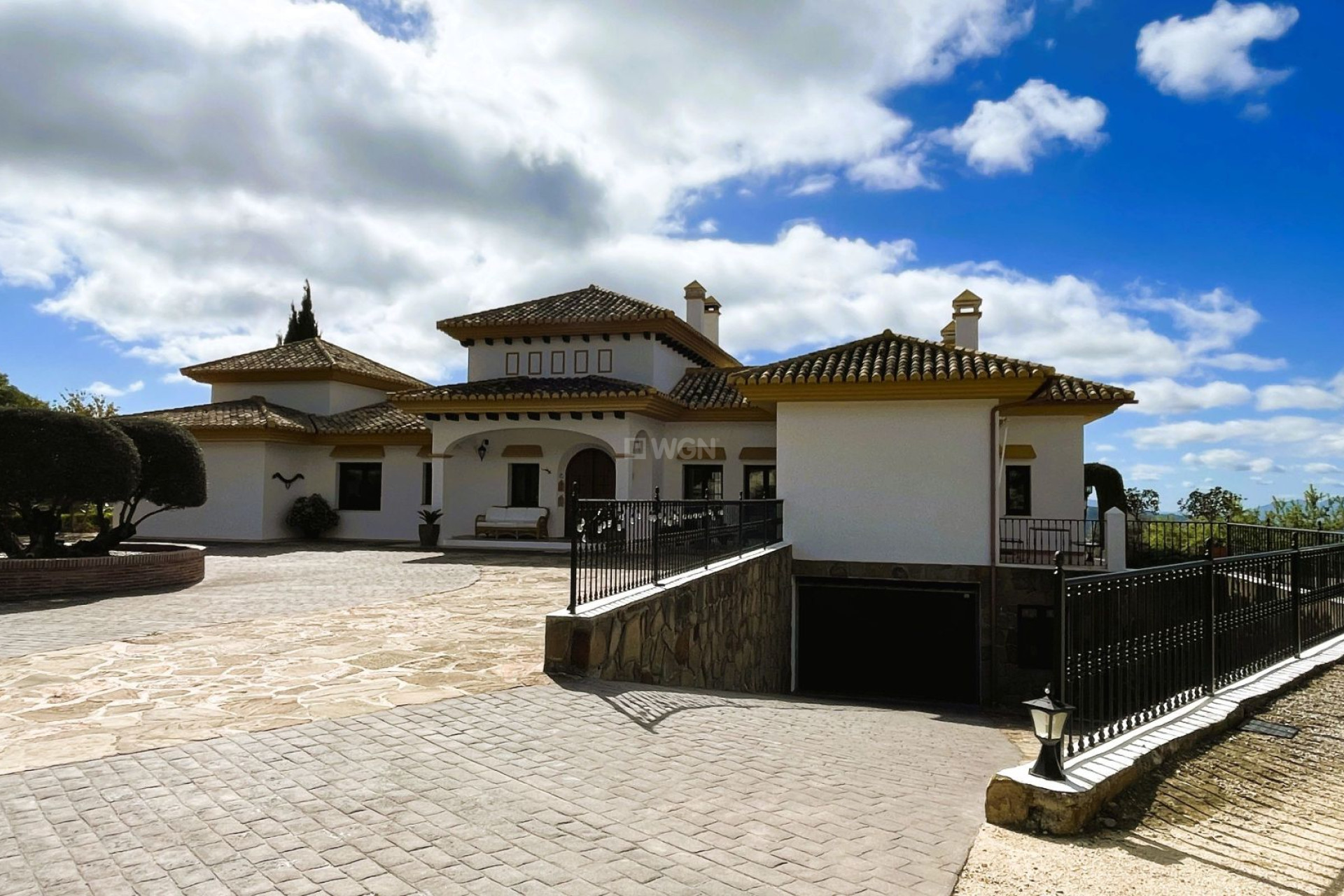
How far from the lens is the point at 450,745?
487cm

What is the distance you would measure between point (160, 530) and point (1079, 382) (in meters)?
24.2

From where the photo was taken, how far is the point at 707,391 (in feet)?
69.7

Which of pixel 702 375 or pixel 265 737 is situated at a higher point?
pixel 702 375

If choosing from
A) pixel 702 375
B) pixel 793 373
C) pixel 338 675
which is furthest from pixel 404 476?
pixel 338 675

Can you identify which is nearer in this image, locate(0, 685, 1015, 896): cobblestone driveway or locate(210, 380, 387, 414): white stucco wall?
locate(0, 685, 1015, 896): cobblestone driveway

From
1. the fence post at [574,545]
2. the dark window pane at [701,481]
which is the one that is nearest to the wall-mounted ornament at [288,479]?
the dark window pane at [701,481]

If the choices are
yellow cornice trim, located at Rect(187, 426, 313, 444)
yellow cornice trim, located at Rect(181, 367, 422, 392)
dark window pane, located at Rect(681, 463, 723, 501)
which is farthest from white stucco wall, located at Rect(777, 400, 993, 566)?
yellow cornice trim, located at Rect(181, 367, 422, 392)

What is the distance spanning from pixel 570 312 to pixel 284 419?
28.6 ft

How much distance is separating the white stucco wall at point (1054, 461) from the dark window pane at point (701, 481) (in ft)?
22.8

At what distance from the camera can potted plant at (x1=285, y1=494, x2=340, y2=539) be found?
22.2m

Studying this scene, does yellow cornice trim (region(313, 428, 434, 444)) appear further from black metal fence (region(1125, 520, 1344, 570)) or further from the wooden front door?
black metal fence (region(1125, 520, 1344, 570))

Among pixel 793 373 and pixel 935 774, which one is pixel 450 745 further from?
pixel 793 373

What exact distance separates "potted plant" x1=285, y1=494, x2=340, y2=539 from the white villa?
344 millimetres

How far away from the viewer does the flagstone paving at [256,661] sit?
5184mm
